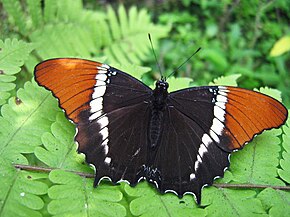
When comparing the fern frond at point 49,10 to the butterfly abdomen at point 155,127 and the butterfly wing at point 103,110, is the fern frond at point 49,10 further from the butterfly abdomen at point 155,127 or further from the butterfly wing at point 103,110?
the butterfly abdomen at point 155,127

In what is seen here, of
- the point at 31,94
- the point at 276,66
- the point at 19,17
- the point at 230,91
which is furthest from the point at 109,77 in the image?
the point at 276,66

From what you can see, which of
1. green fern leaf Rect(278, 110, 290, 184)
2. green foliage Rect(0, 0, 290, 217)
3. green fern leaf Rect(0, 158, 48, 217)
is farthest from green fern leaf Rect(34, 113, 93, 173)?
green fern leaf Rect(278, 110, 290, 184)

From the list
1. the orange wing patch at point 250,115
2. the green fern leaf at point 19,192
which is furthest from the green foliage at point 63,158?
the orange wing patch at point 250,115

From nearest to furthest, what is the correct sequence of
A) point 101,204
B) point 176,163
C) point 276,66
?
1. point 101,204
2. point 176,163
3. point 276,66

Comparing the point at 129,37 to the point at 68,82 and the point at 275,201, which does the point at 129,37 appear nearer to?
the point at 68,82

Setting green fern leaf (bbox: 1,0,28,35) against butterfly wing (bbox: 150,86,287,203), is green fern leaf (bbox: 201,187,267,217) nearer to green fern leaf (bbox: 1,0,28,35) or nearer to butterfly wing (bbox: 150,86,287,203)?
butterfly wing (bbox: 150,86,287,203)

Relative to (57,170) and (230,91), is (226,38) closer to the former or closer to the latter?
(230,91)
